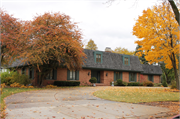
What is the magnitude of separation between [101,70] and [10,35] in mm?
14857

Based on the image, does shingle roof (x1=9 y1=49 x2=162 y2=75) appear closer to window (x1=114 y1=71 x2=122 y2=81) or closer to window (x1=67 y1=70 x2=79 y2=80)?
window (x1=114 y1=71 x2=122 y2=81)

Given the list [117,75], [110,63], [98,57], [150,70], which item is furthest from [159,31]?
[150,70]

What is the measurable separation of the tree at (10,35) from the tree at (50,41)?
1046 millimetres

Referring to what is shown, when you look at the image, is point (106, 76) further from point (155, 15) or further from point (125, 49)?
point (125, 49)

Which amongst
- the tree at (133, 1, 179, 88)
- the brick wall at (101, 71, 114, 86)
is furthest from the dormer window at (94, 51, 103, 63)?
the tree at (133, 1, 179, 88)

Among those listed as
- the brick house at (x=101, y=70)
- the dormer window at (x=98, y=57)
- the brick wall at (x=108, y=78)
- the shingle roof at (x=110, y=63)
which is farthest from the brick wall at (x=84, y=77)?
the brick wall at (x=108, y=78)

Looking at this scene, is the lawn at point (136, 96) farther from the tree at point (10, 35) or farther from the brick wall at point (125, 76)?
the brick wall at point (125, 76)

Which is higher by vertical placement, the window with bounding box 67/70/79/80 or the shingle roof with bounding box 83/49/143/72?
the shingle roof with bounding box 83/49/143/72

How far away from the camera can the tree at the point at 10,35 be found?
16820mm

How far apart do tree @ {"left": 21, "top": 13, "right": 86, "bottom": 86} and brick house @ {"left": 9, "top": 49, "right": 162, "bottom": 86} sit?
186 inches

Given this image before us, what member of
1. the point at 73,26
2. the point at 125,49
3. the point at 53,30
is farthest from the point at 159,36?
the point at 125,49

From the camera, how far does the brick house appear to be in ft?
75.2

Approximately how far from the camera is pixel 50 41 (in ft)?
54.4

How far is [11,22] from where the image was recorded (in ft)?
60.8
